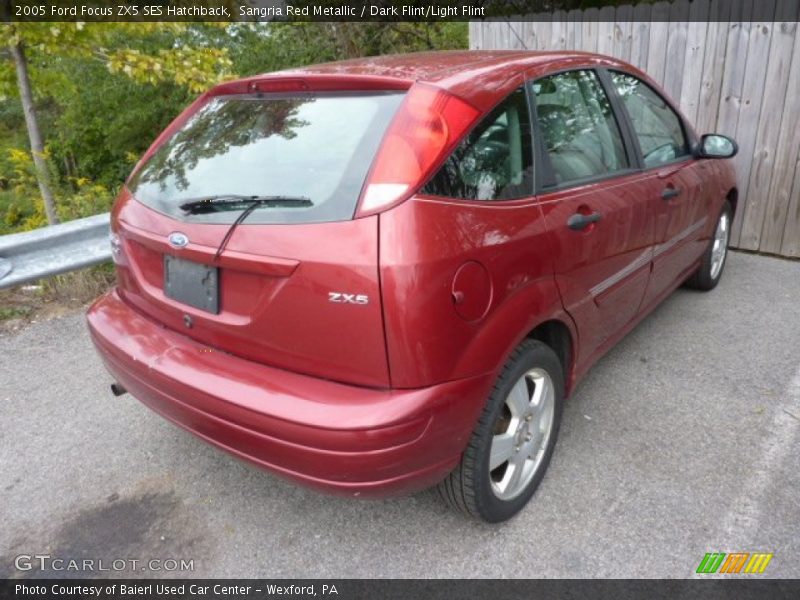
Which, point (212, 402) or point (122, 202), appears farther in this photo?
point (122, 202)

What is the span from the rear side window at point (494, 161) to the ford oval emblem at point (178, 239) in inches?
33.6

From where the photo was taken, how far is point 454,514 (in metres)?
2.49

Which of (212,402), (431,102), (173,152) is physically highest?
(431,102)

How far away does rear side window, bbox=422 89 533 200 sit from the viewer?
1.97 meters

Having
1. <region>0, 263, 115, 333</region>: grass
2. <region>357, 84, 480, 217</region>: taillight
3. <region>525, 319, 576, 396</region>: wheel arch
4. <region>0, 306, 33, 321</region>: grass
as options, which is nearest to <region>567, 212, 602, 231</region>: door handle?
<region>525, 319, 576, 396</region>: wheel arch

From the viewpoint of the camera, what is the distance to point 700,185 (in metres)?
3.72

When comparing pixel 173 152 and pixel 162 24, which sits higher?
pixel 162 24

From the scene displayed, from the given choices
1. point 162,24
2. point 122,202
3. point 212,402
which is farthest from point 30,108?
point 212,402

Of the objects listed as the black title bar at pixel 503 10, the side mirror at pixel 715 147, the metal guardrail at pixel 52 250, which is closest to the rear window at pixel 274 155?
the metal guardrail at pixel 52 250

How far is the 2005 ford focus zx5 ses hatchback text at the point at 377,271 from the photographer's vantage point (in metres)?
1.84

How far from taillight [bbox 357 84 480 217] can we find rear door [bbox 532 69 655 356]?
0.50 metres

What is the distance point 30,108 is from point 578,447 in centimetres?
539

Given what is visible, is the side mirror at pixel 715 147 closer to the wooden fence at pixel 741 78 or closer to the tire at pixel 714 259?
the tire at pixel 714 259

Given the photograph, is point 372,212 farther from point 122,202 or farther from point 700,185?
point 700,185
